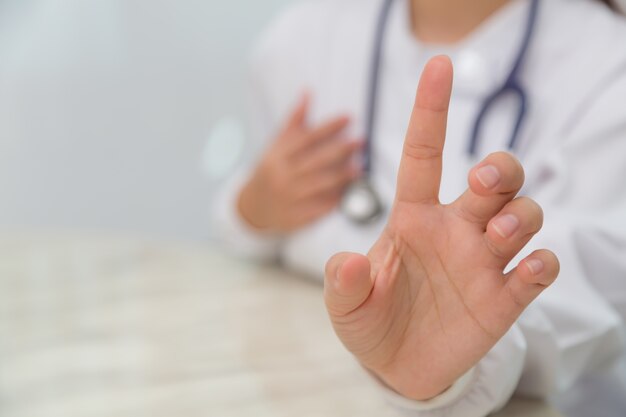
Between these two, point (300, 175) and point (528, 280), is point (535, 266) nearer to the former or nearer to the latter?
point (528, 280)

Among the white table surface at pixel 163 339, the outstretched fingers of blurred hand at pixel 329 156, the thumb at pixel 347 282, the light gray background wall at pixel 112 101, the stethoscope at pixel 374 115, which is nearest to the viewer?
the thumb at pixel 347 282

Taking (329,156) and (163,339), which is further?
(329,156)

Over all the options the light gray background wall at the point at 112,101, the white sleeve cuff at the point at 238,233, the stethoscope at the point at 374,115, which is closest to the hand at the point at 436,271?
the stethoscope at the point at 374,115

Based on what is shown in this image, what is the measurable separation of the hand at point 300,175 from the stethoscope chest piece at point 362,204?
0.09 ft

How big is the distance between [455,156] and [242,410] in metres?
0.27

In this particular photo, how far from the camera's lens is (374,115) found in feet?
2.41

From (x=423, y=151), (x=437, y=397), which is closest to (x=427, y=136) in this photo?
(x=423, y=151)

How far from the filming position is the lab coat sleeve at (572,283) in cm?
48

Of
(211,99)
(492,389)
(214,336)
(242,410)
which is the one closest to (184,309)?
(214,336)

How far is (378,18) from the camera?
2.45 ft

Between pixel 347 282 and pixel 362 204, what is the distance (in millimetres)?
328

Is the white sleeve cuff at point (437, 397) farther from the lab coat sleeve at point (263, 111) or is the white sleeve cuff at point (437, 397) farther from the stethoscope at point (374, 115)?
the lab coat sleeve at point (263, 111)

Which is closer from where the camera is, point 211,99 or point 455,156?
point 455,156

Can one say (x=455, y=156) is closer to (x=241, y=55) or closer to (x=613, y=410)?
(x=613, y=410)
